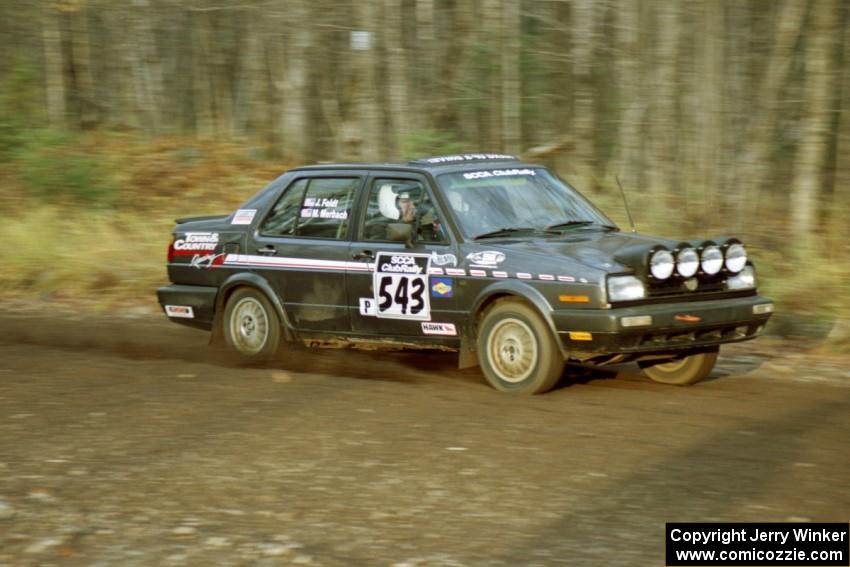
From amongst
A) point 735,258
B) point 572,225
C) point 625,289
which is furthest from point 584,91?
point 625,289

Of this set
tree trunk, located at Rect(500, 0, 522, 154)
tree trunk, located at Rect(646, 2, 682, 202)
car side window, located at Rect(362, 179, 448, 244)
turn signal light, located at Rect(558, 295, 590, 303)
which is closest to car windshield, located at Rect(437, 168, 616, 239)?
car side window, located at Rect(362, 179, 448, 244)

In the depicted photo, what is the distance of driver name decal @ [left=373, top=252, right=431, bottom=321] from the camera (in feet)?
27.7

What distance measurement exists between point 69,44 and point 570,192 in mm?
17550

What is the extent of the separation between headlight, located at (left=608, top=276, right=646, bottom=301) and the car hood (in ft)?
0.20

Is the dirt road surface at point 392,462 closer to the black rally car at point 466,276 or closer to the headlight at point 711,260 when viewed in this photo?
the black rally car at point 466,276

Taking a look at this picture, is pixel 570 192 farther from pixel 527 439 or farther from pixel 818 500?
pixel 818 500

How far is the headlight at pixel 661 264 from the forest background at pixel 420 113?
2842 millimetres

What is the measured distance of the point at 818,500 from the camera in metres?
5.31

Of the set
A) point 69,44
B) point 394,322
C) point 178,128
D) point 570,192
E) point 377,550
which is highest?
point 69,44

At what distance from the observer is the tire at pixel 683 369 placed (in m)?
8.38

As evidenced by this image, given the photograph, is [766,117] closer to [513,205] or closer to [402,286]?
[513,205]

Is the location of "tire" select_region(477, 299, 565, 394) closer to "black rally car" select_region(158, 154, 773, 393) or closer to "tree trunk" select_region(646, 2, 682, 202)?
"black rally car" select_region(158, 154, 773, 393)

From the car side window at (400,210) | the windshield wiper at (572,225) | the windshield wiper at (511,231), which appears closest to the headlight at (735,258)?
the windshield wiper at (572,225)

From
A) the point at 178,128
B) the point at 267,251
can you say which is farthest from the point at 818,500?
the point at 178,128
